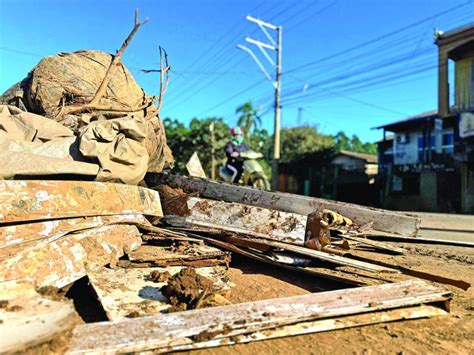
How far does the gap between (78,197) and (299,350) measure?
159 cm

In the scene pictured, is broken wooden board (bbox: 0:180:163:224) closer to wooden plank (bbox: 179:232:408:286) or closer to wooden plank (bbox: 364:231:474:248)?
wooden plank (bbox: 179:232:408:286)

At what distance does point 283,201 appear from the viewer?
3805 millimetres

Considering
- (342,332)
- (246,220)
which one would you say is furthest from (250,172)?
(342,332)

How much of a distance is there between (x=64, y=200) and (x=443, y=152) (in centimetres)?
1782

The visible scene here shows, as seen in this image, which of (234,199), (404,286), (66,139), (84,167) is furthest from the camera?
(234,199)

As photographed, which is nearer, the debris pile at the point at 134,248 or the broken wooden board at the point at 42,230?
the debris pile at the point at 134,248

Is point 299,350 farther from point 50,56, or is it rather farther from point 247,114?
point 247,114

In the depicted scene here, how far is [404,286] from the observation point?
81.4 inches

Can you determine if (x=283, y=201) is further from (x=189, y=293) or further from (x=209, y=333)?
(x=209, y=333)

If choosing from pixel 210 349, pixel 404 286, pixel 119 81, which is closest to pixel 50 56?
pixel 119 81

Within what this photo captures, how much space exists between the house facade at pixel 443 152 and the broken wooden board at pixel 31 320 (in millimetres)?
17092

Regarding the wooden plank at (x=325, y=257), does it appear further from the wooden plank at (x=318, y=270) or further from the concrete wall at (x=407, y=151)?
the concrete wall at (x=407, y=151)

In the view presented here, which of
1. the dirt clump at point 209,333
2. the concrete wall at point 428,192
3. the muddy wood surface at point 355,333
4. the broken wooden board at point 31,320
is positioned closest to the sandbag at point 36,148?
the broken wooden board at point 31,320

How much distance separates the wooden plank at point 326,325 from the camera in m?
1.54
